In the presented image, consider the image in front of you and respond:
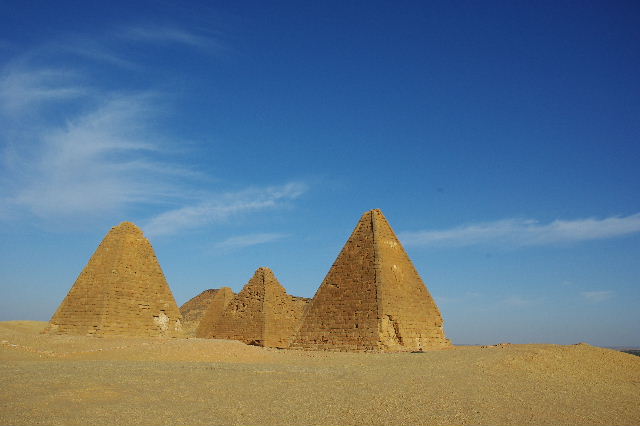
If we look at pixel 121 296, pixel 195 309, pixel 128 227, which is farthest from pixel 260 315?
pixel 195 309

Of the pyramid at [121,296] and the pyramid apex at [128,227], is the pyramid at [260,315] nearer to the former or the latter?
the pyramid at [121,296]

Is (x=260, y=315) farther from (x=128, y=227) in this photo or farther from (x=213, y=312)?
(x=128, y=227)

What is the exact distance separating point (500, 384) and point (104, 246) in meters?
16.5

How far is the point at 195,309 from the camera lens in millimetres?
43438

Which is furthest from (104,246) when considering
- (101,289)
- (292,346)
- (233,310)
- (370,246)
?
(233,310)

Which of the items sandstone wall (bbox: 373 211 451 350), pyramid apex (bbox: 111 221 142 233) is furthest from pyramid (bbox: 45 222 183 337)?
sandstone wall (bbox: 373 211 451 350)

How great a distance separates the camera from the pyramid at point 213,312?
3556 centimetres

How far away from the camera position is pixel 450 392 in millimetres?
8336

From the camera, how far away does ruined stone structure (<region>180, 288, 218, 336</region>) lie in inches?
1602

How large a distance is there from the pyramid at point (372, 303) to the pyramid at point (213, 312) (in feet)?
52.9

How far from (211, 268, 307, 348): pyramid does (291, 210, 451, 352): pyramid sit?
31.2ft

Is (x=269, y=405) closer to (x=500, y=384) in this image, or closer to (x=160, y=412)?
(x=160, y=412)

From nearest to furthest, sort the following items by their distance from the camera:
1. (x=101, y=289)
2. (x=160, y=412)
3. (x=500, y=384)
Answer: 1. (x=160, y=412)
2. (x=500, y=384)
3. (x=101, y=289)

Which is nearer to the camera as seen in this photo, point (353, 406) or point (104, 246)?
point (353, 406)
